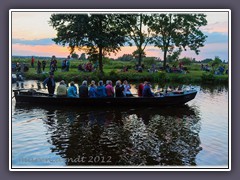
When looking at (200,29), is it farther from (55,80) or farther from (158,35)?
(55,80)

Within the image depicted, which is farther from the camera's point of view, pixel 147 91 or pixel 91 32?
pixel 147 91

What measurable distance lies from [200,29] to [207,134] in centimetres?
315

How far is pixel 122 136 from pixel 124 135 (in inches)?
4.2

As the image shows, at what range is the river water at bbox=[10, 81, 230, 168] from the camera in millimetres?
10672

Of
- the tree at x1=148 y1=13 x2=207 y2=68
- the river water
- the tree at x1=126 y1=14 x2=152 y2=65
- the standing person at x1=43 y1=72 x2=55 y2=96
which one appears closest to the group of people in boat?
the standing person at x1=43 y1=72 x2=55 y2=96

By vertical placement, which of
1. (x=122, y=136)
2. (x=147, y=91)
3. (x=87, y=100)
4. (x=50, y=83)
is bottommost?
(x=122, y=136)

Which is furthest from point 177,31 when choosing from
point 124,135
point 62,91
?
point 62,91

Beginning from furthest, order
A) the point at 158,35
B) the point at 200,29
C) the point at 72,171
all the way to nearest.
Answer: the point at 158,35, the point at 200,29, the point at 72,171

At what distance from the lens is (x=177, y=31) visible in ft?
44.8

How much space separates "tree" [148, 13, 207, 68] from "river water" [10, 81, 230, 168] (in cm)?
182

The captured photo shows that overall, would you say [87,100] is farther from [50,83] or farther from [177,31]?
[177,31]

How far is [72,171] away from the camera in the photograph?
10.1 metres

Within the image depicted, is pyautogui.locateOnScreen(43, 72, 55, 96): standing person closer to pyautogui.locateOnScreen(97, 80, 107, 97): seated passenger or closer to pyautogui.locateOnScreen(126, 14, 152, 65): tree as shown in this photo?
pyautogui.locateOnScreen(97, 80, 107, 97): seated passenger
